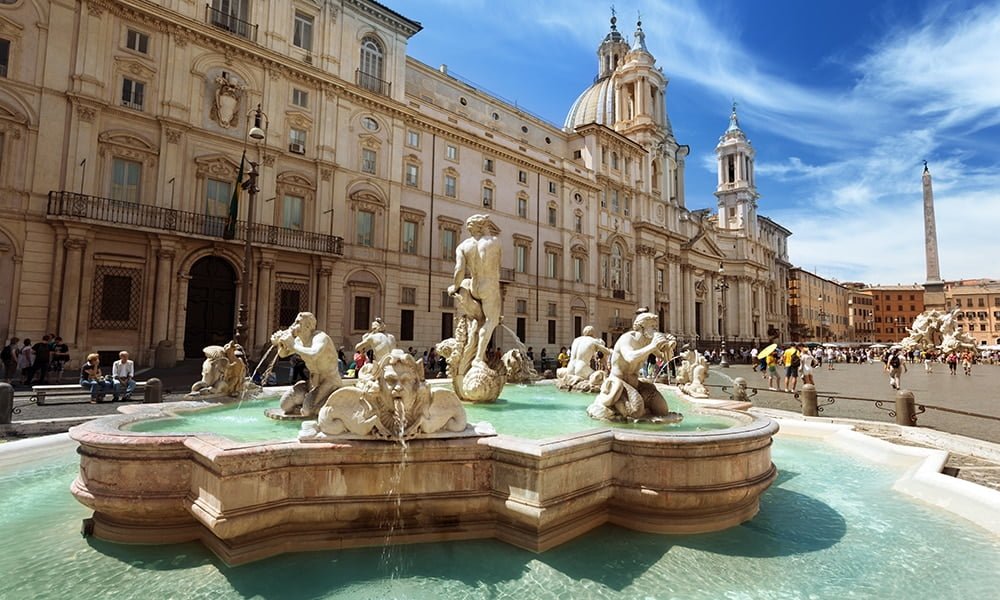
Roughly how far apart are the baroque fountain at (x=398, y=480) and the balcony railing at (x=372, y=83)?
79.9 feet

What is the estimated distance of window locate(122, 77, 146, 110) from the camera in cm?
1867

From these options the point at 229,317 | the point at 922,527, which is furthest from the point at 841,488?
the point at 229,317

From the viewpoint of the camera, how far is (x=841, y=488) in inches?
215

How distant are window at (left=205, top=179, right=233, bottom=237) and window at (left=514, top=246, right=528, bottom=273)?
55.4 feet

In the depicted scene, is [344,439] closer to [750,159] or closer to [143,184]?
[143,184]

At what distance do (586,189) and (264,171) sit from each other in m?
23.6

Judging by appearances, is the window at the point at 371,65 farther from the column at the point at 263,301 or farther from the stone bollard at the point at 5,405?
the stone bollard at the point at 5,405

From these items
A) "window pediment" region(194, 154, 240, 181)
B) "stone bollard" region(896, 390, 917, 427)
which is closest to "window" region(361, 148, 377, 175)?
"window pediment" region(194, 154, 240, 181)

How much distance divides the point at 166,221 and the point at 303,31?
439 inches

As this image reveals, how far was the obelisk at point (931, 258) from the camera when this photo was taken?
168 ft

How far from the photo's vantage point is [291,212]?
22.8 metres

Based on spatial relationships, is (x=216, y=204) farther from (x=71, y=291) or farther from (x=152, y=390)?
(x=152, y=390)

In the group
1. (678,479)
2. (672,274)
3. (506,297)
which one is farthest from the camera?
(672,274)

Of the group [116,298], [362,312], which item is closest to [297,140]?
[362,312]
